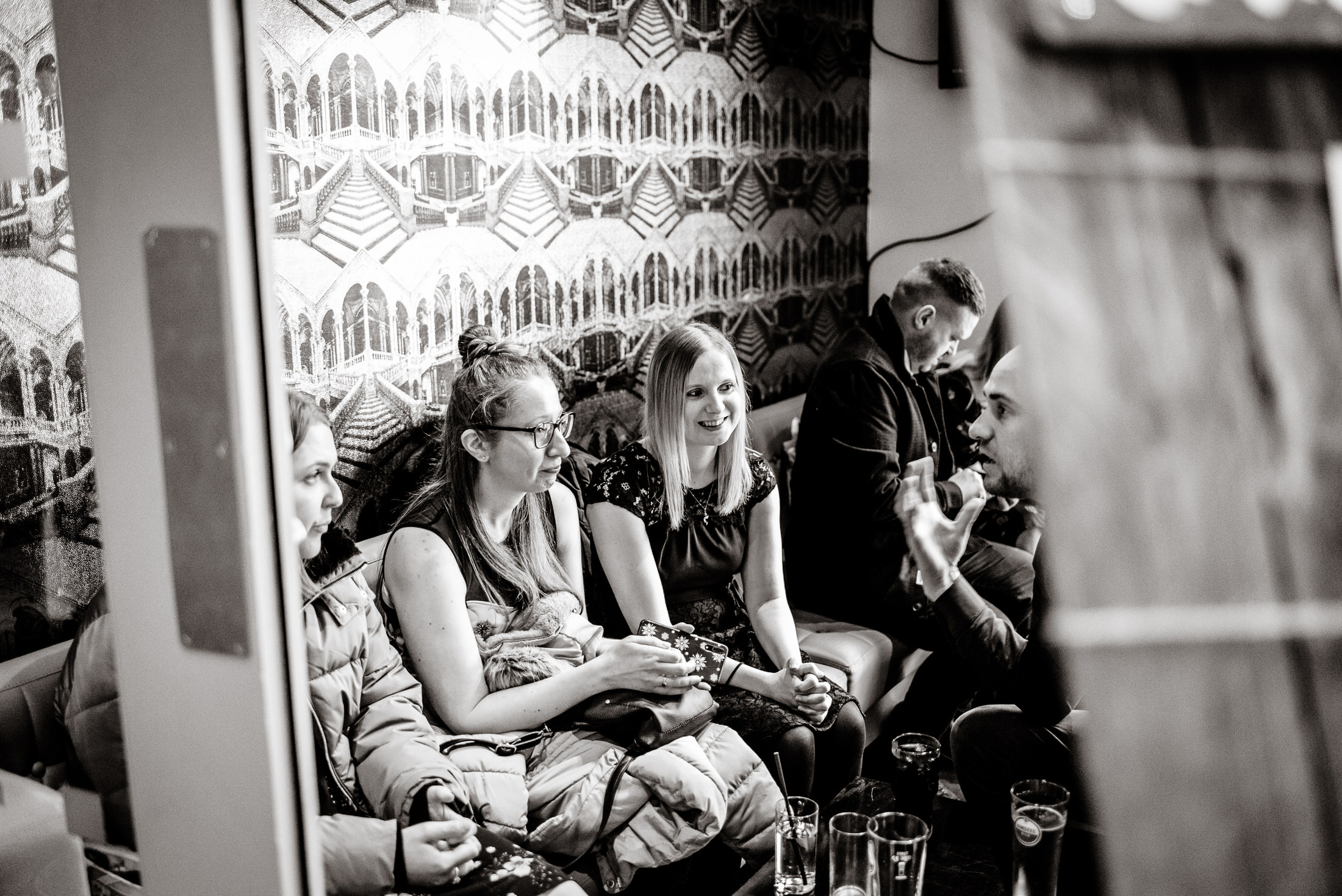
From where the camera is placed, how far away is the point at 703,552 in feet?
7.18

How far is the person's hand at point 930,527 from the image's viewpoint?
203cm

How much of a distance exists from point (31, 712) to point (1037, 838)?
118 cm

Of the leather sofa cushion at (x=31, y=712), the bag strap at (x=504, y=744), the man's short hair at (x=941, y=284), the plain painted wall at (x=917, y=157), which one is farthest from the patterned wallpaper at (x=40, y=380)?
the plain painted wall at (x=917, y=157)

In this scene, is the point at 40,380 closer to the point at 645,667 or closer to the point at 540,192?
A: the point at 645,667

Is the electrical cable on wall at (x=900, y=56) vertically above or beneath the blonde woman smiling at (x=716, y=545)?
above

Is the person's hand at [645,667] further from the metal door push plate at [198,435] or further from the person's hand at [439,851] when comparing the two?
the metal door push plate at [198,435]

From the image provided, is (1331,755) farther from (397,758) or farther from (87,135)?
(397,758)

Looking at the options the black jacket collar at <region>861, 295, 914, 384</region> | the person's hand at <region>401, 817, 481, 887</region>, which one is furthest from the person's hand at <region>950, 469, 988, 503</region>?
the person's hand at <region>401, 817, 481, 887</region>

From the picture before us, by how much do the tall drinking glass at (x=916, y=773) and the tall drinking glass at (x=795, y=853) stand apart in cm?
33

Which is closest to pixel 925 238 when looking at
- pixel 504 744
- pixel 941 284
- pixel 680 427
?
pixel 941 284

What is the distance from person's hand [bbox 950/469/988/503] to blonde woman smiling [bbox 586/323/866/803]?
0.73 metres

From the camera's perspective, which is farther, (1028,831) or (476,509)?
(476,509)

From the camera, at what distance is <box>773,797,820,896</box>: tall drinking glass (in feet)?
4.58

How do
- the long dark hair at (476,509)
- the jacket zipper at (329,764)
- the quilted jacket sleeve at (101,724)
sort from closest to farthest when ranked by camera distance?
the quilted jacket sleeve at (101,724) → the jacket zipper at (329,764) → the long dark hair at (476,509)
